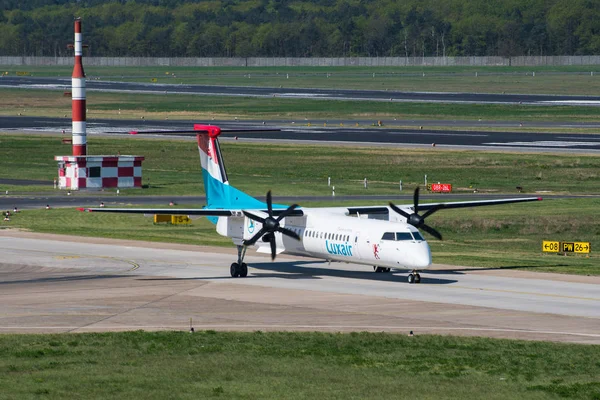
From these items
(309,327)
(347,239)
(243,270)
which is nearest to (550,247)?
(347,239)

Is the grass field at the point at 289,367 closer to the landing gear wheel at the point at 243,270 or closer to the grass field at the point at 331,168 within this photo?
the landing gear wheel at the point at 243,270

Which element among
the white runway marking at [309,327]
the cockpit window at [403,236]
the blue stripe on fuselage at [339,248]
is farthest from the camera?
the blue stripe on fuselage at [339,248]

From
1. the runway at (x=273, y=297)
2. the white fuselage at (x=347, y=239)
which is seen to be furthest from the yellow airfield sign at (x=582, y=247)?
the white fuselage at (x=347, y=239)

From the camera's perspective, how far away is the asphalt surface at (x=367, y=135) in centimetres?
10188

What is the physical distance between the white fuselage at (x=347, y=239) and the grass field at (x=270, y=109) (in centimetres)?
9043


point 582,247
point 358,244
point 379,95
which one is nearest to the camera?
point 358,244

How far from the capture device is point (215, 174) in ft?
154

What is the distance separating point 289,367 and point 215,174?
21098mm

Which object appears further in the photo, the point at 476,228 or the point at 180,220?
the point at 180,220

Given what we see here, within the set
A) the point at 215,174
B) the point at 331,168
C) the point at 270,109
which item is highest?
the point at 270,109

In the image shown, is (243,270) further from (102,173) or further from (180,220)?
(102,173)

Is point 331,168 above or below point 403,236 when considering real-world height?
above

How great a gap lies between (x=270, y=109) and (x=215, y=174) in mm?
109487

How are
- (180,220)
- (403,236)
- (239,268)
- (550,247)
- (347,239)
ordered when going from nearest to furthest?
(403,236) < (347,239) < (239,268) < (550,247) < (180,220)
